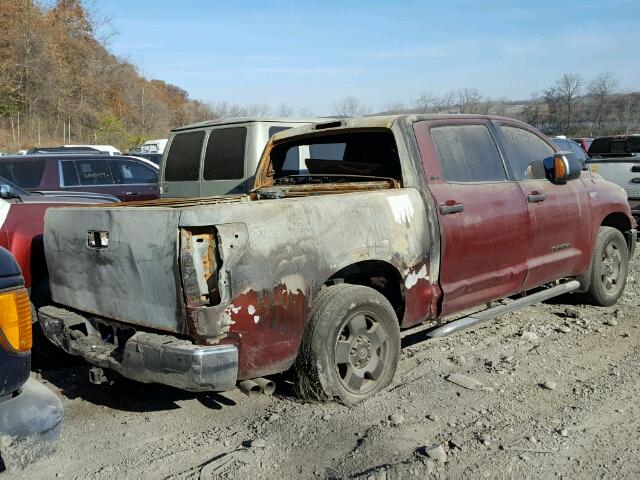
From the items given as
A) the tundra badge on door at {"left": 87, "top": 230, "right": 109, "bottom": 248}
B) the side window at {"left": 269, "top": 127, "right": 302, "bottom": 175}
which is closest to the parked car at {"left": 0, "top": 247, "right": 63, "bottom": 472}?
the tundra badge on door at {"left": 87, "top": 230, "right": 109, "bottom": 248}

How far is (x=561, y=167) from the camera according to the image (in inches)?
205

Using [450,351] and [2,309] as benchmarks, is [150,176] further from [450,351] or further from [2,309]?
[2,309]

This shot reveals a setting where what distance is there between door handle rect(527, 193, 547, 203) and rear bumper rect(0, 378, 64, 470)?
12.6ft

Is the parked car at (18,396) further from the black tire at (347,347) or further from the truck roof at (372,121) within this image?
the truck roof at (372,121)

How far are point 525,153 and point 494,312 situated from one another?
1.51 m

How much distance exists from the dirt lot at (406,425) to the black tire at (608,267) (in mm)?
1088

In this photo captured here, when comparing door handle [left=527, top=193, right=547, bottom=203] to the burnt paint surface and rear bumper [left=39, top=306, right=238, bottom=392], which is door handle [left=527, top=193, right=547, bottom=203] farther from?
rear bumper [left=39, top=306, right=238, bottom=392]

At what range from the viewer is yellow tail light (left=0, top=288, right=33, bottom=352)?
2.47m

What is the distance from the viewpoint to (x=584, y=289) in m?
5.92

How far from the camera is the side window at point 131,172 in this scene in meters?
10.8

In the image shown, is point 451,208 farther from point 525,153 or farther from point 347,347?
point 525,153

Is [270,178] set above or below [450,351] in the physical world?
above

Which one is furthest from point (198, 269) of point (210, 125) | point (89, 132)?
point (89, 132)

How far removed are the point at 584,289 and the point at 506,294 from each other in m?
1.43
